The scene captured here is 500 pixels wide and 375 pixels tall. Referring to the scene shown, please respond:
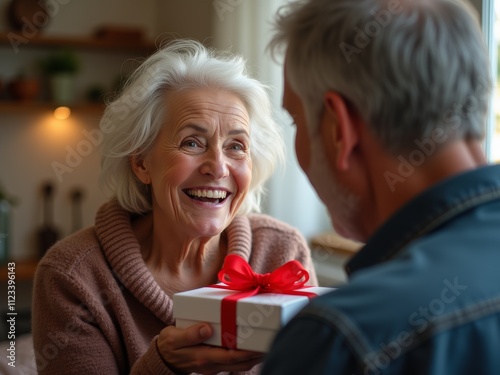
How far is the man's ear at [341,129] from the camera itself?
0.97m

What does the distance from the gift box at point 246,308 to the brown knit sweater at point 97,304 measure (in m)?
0.34

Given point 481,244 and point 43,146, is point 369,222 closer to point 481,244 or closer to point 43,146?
point 481,244

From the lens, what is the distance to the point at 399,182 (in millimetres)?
950

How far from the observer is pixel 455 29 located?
0.95 m

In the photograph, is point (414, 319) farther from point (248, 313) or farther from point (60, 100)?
point (60, 100)

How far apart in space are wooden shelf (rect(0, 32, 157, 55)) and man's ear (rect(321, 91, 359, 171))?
340 cm

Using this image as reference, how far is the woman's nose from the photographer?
175cm

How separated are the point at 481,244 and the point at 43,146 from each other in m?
3.74

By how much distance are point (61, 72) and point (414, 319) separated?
372cm

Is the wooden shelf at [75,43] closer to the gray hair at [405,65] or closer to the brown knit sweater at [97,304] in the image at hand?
the brown knit sweater at [97,304]

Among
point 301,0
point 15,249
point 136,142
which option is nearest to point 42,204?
point 15,249

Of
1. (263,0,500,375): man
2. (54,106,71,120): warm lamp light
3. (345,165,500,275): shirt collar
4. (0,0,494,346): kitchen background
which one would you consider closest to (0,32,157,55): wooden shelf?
(0,0,494,346): kitchen background

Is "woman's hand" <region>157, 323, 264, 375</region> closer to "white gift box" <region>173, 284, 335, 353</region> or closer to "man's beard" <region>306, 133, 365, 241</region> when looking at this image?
"white gift box" <region>173, 284, 335, 353</region>

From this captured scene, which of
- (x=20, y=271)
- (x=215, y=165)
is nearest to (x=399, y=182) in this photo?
(x=215, y=165)
